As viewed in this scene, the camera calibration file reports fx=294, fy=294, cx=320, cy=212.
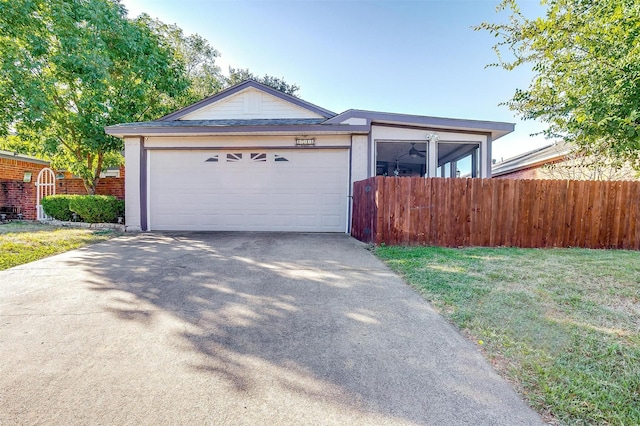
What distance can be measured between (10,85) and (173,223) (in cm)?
512

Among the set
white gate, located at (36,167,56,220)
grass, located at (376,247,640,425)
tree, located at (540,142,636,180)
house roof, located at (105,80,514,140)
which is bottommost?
grass, located at (376,247,640,425)

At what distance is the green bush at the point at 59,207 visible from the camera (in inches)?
376

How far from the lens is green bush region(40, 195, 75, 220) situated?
956 centimetres

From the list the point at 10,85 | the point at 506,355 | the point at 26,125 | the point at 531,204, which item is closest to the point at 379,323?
the point at 506,355

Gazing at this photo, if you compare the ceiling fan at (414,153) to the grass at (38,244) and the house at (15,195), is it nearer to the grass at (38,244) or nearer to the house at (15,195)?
the grass at (38,244)

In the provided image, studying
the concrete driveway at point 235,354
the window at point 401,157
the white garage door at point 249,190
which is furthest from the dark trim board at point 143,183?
the window at point 401,157

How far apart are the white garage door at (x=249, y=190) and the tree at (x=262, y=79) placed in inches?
555

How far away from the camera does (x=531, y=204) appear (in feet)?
21.4

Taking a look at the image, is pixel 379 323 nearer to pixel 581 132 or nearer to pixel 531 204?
pixel 581 132

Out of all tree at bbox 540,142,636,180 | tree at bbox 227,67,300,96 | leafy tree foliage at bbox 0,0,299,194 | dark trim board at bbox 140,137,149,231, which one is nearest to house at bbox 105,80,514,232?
dark trim board at bbox 140,137,149,231

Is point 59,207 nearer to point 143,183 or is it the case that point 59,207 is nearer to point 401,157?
point 143,183

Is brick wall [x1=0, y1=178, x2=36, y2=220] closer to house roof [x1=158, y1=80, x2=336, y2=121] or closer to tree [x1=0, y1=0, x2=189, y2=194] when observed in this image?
tree [x1=0, y1=0, x2=189, y2=194]

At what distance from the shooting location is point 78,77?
9.03 metres

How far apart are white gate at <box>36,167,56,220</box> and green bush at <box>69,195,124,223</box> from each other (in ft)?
8.34
